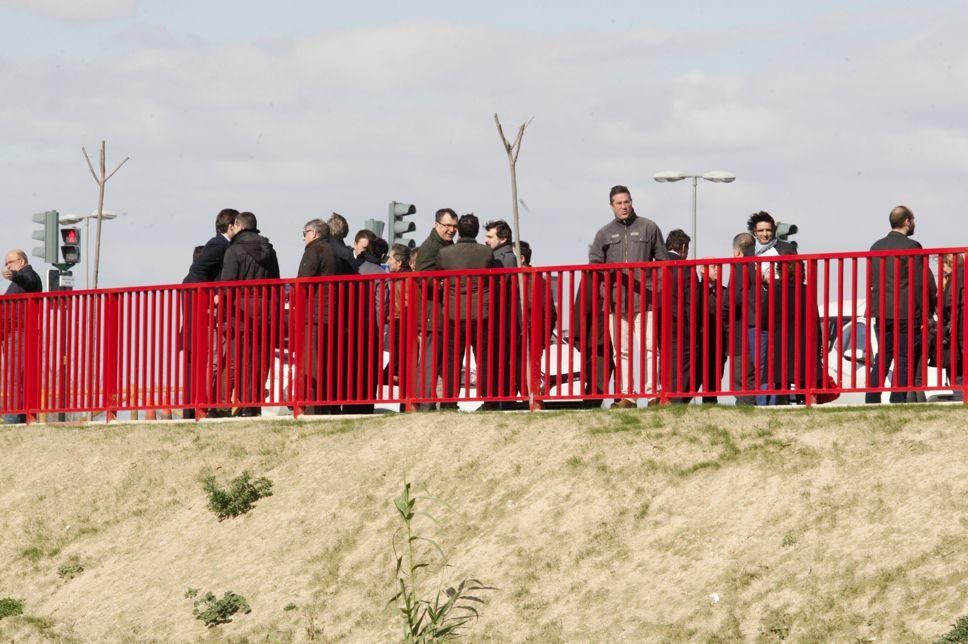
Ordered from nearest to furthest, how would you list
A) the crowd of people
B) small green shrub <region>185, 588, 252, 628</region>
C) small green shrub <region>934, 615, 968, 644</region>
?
small green shrub <region>934, 615, 968, 644</region>
small green shrub <region>185, 588, 252, 628</region>
the crowd of people

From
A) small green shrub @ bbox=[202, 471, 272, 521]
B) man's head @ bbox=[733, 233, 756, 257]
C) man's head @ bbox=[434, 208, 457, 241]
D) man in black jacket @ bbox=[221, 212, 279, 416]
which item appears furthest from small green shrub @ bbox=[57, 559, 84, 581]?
man's head @ bbox=[733, 233, 756, 257]

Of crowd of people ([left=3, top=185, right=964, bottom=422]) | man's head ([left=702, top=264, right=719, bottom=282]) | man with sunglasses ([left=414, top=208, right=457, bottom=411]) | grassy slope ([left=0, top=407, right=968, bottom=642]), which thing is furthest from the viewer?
man with sunglasses ([left=414, top=208, right=457, bottom=411])

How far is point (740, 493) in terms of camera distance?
39.3 ft

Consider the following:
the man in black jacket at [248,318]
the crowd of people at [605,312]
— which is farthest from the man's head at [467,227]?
the man in black jacket at [248,318]

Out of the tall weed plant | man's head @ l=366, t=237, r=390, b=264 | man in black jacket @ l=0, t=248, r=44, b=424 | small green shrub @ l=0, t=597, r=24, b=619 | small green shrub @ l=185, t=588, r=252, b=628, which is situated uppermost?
man's head @ l=366, t=237, r=390, b=264

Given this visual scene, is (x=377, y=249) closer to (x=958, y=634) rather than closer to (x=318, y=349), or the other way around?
(x=318, y=349)

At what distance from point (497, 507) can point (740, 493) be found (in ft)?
5.78

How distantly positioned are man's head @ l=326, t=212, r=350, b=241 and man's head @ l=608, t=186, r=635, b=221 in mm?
2824

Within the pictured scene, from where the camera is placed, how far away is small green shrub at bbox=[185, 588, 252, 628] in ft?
40.7

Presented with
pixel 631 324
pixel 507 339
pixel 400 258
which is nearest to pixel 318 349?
pixel 400 258

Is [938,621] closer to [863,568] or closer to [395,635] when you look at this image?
[863,568]

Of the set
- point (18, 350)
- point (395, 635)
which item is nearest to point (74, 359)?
point (18, 350)

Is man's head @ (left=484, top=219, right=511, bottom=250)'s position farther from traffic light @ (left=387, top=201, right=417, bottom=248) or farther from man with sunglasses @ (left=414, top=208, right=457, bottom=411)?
traffic light @ (left=387, top=201, right=417, bottom=248)

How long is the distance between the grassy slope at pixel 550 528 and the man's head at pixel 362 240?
8.31ft
